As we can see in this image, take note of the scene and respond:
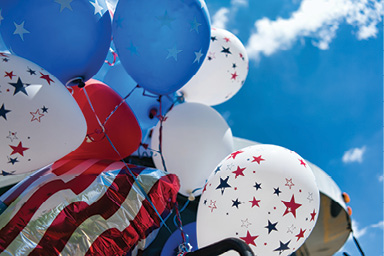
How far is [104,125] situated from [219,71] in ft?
2.88

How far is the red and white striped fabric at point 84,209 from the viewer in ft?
4.46

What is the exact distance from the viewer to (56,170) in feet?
5.30

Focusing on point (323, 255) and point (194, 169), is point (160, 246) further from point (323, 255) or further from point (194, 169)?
point (323, 255)

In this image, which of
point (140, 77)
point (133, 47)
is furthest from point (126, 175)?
point (133, 47)

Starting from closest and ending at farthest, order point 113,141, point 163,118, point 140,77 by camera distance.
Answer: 1. point 140,77
2. point 113,141
3. point 163,118

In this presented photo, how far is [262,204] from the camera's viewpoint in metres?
1.37

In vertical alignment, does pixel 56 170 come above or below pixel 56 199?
above

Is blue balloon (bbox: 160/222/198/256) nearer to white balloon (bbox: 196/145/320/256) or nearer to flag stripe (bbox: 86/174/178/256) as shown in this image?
flag stripe (bbox: 86/174/178/256)

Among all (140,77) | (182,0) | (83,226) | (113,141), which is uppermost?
(182,0)

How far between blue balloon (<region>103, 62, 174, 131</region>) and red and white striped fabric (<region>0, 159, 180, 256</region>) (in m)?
0.49

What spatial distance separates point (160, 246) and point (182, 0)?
1.60 metres

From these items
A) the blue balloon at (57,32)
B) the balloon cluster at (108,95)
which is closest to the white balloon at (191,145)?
the balloon cluster at (108,95)

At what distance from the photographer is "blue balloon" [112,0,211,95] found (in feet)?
4.60

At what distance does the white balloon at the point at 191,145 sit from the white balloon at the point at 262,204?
360mm
